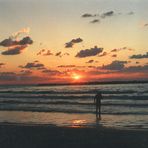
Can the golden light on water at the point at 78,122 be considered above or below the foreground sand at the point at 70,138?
above

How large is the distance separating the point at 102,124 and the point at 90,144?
848 cm

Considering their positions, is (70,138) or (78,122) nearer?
(70,138)

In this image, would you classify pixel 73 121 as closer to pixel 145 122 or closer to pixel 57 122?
pixel 57 122

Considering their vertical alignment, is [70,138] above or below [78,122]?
below

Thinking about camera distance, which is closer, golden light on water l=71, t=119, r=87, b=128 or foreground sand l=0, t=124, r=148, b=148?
foreground sand l=0, t=124, r=148, b=148

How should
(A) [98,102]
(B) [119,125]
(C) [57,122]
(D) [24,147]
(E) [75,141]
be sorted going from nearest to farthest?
1. (D) [24,147]
2. (E) [75,141]
3. (B) [119,125]
4. (C) [57,122]
5. (A) [98,102]

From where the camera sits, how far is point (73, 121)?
2967cm

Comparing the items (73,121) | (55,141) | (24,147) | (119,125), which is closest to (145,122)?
(119,125)

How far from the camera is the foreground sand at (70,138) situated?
61.6ft

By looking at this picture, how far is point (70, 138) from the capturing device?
20281mm

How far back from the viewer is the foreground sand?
18.8 metres

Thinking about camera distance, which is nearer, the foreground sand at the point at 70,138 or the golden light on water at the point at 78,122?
the foreground sand at the point at 70,138

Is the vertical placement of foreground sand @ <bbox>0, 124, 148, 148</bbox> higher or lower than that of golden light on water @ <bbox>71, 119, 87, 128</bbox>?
lower

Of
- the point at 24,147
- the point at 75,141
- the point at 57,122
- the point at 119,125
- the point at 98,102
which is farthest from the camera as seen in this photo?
the point at 98,102
